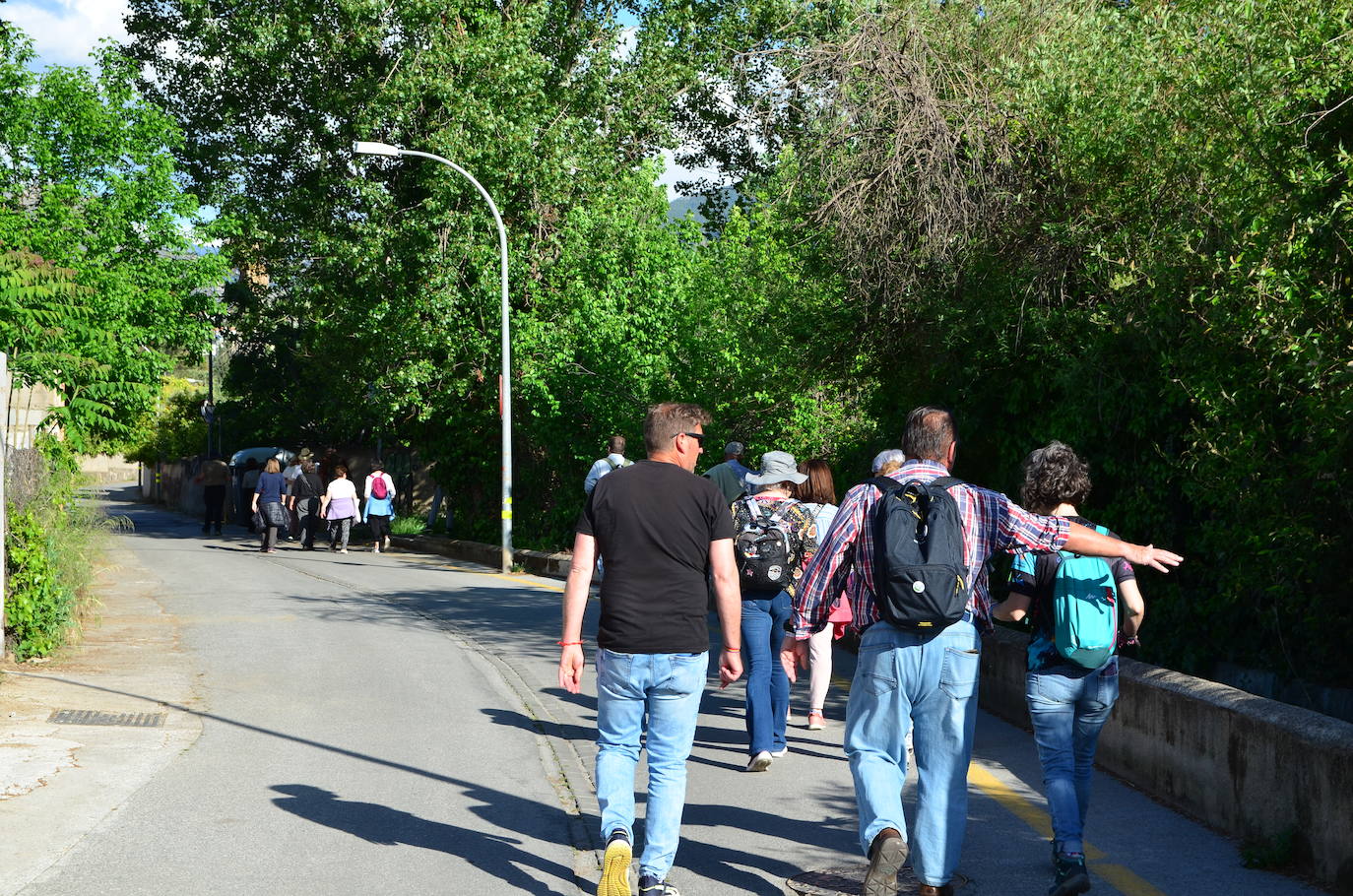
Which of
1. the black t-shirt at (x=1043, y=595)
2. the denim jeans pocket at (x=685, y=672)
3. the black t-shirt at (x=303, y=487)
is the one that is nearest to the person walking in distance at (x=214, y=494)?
the black t-shirt at (x=303, y=487)

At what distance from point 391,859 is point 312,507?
2133 centimetres

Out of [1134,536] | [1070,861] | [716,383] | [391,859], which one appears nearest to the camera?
[1070,861]

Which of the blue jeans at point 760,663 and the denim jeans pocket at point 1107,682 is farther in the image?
the blue jeans at point 760,663

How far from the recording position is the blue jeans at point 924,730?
483cm

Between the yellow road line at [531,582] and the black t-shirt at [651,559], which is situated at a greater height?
the black t-shirt at [651,559]

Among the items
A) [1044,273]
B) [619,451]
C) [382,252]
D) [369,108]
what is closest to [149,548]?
[382,252]

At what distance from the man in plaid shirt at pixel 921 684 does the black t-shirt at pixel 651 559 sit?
0.50m

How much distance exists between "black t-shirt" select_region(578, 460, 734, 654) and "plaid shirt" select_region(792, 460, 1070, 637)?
45 centimetres

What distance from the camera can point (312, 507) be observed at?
26109 millimetres

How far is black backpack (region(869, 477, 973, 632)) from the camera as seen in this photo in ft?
15.4

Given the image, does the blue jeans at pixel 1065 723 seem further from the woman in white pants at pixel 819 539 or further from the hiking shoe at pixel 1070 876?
the woman in white pants at pixel 819 539

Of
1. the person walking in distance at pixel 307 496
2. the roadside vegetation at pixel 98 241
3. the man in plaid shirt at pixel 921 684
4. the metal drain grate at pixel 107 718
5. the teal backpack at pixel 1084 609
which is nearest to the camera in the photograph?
the man in plaid shirt at pixel 921 684

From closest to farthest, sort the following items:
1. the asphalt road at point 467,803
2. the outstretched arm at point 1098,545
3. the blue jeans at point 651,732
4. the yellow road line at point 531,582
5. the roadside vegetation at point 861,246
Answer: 1. the outstretched arm at point 1098,545
2. the blue jeans at point 651,732
3. the asphalt road at point 467,803
4. the roadside vegetation at point 861,246
5. the yellow road line at point 531,582

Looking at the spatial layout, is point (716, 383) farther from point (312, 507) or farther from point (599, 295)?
point (312, 507)
